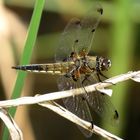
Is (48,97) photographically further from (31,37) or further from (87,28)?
(87,28)

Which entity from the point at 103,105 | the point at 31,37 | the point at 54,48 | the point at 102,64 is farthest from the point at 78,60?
the point at 31,37

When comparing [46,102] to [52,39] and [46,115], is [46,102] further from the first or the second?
[46,115]

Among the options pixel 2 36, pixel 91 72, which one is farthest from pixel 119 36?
pixel 2 36

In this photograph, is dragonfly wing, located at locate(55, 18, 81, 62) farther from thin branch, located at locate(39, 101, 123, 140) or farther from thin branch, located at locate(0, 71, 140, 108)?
thin branch, located at locate(39, 101, 123, 140)

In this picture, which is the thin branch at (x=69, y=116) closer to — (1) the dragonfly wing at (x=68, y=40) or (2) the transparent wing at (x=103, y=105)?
(2) the transparent wing at (x=103, y=105)

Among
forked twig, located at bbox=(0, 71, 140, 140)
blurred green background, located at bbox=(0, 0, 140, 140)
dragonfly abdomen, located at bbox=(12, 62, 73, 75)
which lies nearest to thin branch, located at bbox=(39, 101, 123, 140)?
forked twig, located at bbox=(0, 71, 140, 140)

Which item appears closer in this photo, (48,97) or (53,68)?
(48,97)
